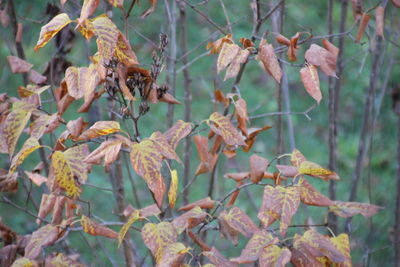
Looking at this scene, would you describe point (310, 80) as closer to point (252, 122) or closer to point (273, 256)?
point (273, 256)

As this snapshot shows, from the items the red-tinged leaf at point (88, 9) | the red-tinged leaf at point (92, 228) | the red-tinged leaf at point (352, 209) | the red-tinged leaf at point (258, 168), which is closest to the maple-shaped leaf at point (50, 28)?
the red-tinged leaf at point (88, 9)

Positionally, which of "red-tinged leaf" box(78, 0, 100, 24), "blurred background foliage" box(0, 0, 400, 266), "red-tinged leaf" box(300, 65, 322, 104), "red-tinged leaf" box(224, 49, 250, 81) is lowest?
"blurred background foliage" box(0, 0, 400, 266)

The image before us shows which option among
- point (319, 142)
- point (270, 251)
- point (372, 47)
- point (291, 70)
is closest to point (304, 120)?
point (319, 142)

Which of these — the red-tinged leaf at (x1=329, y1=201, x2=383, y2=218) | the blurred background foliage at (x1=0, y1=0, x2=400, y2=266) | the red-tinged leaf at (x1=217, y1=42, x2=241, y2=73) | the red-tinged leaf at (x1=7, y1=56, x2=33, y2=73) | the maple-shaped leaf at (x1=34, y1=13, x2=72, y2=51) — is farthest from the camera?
the blurred background foliage at (x1=0, y1=0, x2=400, y2=266)

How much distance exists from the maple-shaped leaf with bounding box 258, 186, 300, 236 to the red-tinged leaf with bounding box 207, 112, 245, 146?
0.51 feet

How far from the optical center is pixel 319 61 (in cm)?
125

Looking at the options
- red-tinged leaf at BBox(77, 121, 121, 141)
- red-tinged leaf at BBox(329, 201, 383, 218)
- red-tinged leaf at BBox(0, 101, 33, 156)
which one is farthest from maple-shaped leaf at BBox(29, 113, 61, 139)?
red-tinged leaf at BBox(329, 201, 383, 218)

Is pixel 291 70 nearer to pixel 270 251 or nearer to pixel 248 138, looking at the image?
pixel 248 138

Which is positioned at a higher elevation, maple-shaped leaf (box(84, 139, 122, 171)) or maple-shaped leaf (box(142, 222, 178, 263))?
maple-shaped leaf (box(84, 139, 122, 171))

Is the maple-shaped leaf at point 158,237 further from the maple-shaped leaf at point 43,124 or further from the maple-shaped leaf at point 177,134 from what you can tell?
the maple-shaped leaf at point 43,124

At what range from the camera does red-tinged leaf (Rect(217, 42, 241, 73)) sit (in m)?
1.22

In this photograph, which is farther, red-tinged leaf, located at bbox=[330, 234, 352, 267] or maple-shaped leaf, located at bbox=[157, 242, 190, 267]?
red-tinged leaf, located at bbox=[330, 234, 352, 267]

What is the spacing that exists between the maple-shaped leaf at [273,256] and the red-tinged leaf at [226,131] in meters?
0.26

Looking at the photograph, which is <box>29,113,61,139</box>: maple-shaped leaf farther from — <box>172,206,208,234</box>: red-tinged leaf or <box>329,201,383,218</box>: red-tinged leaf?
<box>329,201,383,218</box>: red-tinged leaf
